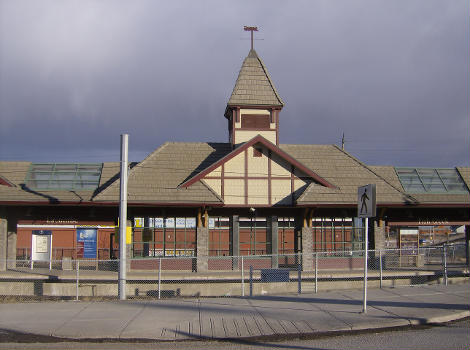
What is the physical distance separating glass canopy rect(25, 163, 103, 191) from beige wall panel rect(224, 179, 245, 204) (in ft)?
23.1

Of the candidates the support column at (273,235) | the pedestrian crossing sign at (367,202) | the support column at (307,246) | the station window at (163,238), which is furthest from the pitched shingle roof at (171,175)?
the pedestrian crossing sign at (367,202)

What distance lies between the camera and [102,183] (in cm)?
2841

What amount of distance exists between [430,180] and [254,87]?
11.2 meters

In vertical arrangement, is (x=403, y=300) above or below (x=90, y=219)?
below

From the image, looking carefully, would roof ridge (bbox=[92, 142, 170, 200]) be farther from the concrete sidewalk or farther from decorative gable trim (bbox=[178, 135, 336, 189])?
the concrete sidewalk

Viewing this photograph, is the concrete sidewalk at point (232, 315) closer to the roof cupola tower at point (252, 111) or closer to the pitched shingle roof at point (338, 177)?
the pitched shingle roof at point (338, 177)

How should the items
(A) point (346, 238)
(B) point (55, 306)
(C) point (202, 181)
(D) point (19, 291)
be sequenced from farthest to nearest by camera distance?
(A) point (346, 238) < (C) point (202, 181) < (D) point (19, 291) < (B) point (55, 306)

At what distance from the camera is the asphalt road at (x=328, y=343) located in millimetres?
9508

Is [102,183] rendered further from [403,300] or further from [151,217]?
[403,300]

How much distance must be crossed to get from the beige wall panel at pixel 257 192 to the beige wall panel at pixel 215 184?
1.46m

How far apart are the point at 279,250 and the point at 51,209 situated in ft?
39.2

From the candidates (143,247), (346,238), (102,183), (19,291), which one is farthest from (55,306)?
(346,238)

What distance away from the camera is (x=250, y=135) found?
28891 millimetres

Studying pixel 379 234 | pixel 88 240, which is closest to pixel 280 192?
pixel 379 234
